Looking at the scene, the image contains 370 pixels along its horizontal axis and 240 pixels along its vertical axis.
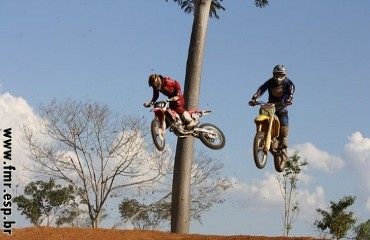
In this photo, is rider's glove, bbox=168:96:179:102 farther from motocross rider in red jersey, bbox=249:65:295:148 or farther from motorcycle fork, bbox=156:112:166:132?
motocross rider in red jersey, bbox=249:65:295:148

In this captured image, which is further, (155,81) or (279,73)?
(279,73)

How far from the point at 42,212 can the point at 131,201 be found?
5.94 meters

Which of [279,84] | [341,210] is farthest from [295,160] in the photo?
[279,84]

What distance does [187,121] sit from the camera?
1212 centimetres

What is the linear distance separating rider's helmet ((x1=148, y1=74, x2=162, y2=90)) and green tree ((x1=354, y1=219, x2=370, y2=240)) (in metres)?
16.5

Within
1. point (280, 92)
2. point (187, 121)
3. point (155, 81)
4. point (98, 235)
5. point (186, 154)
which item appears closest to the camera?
point (155, 81)

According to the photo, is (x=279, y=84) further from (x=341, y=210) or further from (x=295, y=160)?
(x=341, y=210)

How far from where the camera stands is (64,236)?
15859 millimetres

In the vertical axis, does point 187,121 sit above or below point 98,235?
above

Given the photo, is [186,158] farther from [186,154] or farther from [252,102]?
[252,102]

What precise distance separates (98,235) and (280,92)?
20.5 ft

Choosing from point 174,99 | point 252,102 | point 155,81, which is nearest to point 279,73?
point 252,102

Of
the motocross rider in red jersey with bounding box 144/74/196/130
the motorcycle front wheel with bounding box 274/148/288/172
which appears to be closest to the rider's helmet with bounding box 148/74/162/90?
the motocross rider in red jersey with bounding box 144/74/196/130

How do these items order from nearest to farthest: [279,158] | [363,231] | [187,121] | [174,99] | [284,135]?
[174,99]
[187,121]
[284,135]
[279,158]
[363,231]
